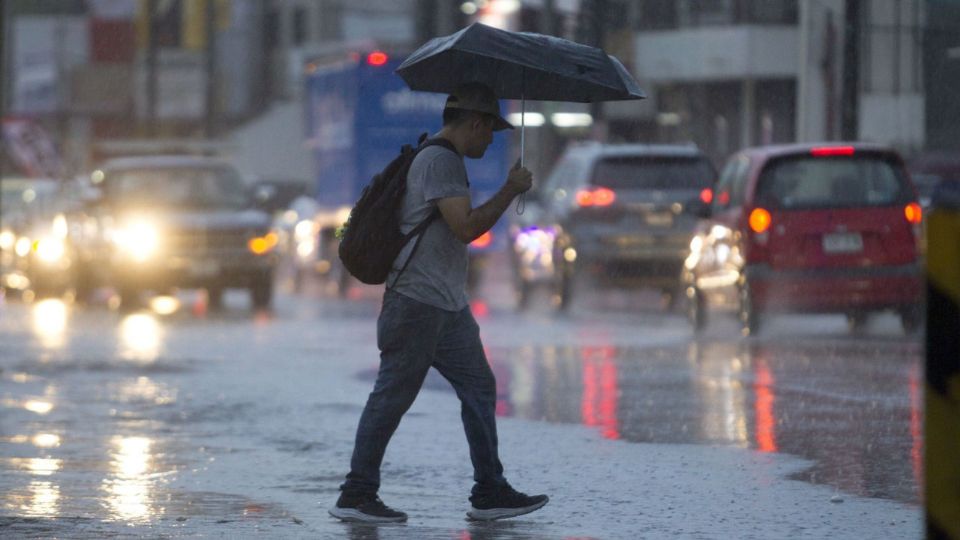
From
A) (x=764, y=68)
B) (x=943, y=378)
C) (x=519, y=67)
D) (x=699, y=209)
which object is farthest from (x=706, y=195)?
(x=764, y=68)

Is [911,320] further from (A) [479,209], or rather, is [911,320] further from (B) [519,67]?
(A) [479,209]

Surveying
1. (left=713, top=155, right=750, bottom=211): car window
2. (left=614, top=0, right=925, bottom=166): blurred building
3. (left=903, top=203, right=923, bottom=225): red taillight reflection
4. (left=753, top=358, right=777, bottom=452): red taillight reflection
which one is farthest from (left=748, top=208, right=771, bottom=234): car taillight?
(left=614, top=0, right=925, bottom=166): blurred building

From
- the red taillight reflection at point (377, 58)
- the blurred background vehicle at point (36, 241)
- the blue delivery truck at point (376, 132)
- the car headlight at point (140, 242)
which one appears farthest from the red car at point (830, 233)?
the red taillight reflection at point (377, 58)

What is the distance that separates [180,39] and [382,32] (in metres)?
12.5

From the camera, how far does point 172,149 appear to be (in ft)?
126

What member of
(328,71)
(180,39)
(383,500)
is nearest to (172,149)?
(328,71)

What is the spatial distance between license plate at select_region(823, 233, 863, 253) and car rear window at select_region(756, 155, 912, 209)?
262 millimetres

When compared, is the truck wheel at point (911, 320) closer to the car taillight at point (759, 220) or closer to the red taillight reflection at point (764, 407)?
the car taillight at point (759, 220)

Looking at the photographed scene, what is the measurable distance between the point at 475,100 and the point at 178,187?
18302mm

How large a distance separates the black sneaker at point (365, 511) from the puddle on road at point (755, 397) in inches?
87.8

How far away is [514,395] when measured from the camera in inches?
575

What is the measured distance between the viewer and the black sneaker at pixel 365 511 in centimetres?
880

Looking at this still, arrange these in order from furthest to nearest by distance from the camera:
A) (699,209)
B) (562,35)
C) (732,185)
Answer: (562,35) < (699,209) < (732,185)

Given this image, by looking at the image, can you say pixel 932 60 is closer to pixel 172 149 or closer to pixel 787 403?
pixel 172 149
